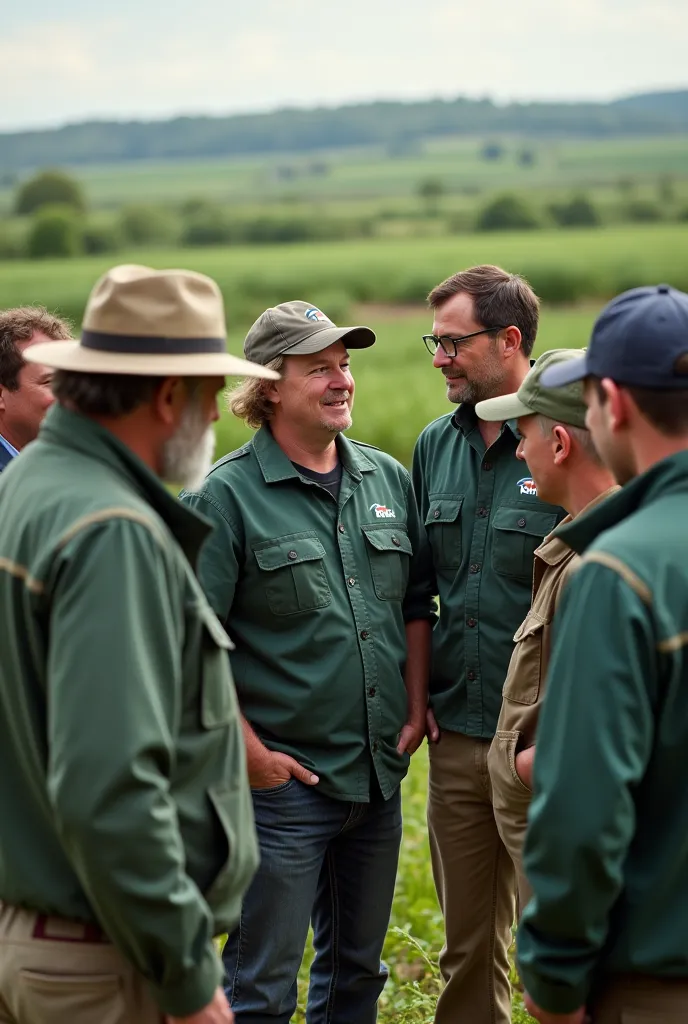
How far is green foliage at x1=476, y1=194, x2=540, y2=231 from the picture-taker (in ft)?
207

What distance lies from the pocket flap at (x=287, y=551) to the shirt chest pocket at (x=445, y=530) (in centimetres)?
57

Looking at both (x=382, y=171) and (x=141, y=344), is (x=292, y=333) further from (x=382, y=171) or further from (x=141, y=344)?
(x=382, y=171)

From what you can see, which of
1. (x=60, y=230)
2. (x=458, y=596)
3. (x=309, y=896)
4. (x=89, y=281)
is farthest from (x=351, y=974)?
(x=60, y=230)

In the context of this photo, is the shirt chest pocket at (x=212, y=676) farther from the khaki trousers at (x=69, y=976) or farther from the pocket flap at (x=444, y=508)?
the pocket flap at (x=444, y=508)

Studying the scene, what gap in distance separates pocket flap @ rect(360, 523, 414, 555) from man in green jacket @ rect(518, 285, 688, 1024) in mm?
1568

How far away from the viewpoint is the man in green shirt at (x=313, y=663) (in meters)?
3.71

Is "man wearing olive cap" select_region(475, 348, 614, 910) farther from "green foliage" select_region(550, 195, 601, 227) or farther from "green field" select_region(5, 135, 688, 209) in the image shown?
"green field" select_region(5, 135, 688, 209)

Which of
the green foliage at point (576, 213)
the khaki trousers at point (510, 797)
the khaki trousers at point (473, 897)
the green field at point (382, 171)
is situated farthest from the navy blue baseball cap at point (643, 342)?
the green field at point (382, 171)

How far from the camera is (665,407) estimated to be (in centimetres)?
238

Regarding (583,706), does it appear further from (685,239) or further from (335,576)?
(685,239)

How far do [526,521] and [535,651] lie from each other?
2.43ft

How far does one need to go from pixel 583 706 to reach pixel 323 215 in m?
68.5

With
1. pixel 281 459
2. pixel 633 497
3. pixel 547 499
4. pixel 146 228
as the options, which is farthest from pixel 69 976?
pixel 146 228

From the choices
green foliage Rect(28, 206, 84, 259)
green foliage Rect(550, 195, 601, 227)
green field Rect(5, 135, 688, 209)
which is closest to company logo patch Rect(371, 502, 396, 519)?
green foliage Rect(28, 206, 84, 259)
